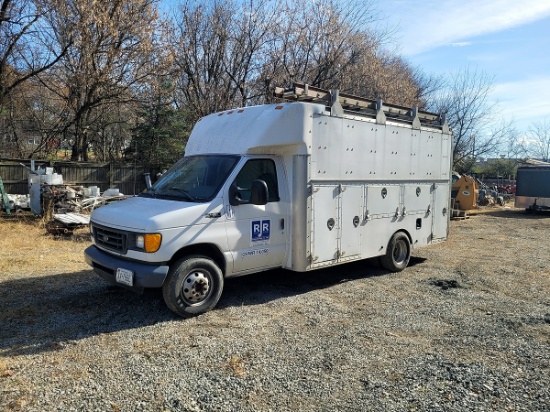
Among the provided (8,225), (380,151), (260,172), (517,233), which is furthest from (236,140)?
(517,233)

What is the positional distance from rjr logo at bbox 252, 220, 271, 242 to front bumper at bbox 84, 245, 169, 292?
1.30 m

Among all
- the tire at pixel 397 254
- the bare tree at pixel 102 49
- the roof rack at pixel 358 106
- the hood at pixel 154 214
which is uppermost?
the bare tree at pixel 102 49

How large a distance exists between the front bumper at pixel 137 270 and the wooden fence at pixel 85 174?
1116cm

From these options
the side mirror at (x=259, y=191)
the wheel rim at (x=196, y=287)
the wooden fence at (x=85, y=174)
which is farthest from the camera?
the wooden fence at (x=85, y=174)

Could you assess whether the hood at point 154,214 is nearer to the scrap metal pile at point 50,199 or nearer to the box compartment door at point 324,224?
the box compartment door at point 324,224

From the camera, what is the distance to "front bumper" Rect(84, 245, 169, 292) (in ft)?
16.5

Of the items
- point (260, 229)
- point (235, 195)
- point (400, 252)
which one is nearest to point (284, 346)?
point (260, 229)

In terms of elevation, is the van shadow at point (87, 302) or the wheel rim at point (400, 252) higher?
the wheel rim at point (400, 252)

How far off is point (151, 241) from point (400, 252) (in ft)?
16.1

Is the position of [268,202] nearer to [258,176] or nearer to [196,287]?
[258,176]

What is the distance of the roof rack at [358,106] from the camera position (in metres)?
6.37

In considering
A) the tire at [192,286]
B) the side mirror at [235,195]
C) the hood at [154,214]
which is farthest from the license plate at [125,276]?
the side mirror at [235,195]

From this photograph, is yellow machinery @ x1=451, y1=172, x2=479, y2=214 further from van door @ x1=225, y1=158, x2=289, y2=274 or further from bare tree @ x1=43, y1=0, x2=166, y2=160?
van door @ x1=225, y1=158, x2=289, y2=274

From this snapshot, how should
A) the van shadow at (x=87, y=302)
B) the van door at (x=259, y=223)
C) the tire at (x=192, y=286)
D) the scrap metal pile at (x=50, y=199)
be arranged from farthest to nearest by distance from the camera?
the scrap metal pile at (x=50, y=199)
the van door at (x=259, y=223)
the tire at (x=192, y=286)
the van shadow at (x=87, y=302)
